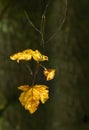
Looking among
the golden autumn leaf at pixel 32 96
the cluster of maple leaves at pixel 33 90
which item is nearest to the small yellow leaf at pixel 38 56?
the cluster of maple leaves at pixel 33 90

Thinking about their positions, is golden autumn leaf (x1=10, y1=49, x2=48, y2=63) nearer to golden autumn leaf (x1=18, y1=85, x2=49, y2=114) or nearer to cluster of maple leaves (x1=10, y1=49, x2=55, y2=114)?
cluster of maple leaves (x1=10, y1=49, x2=55, y2=114)

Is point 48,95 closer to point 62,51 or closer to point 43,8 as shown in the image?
point 62,51

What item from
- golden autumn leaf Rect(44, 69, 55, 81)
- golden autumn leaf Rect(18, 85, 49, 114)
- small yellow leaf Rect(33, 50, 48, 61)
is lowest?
golden autumn leaf Rect(18, 85, 49, 114)

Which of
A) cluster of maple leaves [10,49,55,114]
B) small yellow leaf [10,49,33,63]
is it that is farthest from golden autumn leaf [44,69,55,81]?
small yellow leaf [10,49,33,63]

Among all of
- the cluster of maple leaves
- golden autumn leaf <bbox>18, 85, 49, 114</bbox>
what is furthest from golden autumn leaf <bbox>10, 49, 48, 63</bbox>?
golden autumn leaf <bbox>18, 85, 49, 114</bbox>

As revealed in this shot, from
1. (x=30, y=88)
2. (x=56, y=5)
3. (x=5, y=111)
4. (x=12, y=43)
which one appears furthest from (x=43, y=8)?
(x=5, y=111)

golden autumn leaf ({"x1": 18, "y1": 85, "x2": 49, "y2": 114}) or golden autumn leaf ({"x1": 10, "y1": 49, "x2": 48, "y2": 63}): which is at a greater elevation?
golden autumn leaf ({"x1": 10, "y1": 49, "x2": 48, "y2": 63})

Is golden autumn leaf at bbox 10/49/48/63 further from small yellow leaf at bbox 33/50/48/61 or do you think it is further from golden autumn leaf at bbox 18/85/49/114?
golden autumn leaf at bbox 18/85/49/114
